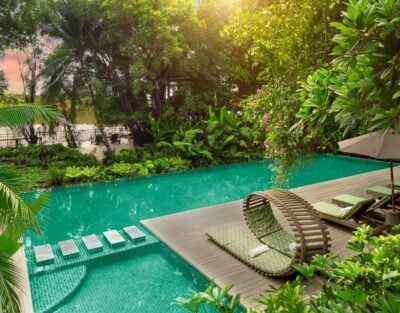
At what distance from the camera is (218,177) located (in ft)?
46.2

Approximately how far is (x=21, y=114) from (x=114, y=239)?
13.1ft

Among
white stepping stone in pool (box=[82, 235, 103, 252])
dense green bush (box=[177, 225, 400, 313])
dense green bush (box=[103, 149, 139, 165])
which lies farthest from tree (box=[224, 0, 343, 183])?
dense green bush (box=[103, 149, 139, 165])

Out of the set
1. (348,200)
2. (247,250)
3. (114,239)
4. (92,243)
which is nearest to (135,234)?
(114,239)

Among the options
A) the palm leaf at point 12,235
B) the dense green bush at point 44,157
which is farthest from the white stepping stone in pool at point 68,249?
the dense green bush at point 44,157

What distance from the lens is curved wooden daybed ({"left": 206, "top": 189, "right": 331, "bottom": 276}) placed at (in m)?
4.86

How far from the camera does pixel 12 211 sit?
3.31 m

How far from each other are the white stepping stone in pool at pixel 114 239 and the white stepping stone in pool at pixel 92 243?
209 mm

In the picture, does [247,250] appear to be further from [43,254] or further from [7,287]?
[43,254]

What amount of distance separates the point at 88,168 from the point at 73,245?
6821 millimetres

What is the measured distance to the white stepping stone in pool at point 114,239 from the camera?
7.04m

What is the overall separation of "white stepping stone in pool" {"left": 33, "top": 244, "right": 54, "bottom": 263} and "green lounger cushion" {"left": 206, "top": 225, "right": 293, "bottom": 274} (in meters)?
3.08

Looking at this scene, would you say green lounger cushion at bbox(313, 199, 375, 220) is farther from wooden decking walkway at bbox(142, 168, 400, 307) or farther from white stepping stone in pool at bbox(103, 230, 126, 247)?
white stepping stone in pool at bbox(103, 230, 126, 247)

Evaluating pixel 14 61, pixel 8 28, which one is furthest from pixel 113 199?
pixel 14 61

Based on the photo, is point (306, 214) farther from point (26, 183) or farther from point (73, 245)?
point (73, 245)
